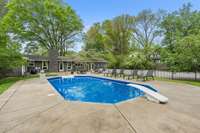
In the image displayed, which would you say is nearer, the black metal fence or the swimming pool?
the swimming pool

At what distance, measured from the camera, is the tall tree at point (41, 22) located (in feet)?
74.3

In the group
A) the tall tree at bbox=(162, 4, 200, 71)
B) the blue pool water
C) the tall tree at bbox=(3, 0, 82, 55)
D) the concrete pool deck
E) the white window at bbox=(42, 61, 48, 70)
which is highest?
the tall tree at bbox=(3, 0, 82, 55)

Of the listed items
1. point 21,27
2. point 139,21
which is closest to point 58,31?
point 21,27

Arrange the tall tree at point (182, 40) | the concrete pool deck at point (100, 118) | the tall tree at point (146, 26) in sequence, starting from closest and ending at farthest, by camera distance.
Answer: the concrete pool deck at point (100, 118) < the tall tree at point (182, 40) < the tall tree at point (146, 26)

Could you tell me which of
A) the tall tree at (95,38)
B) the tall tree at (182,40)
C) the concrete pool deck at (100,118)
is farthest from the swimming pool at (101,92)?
the tall tree at (95,38)

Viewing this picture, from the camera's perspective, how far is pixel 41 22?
24875 mm

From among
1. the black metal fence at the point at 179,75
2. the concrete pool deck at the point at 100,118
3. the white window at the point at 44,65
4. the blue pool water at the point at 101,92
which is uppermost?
the white window at the point at 44,65

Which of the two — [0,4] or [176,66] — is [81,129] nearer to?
[176,66]

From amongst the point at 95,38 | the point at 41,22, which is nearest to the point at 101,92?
the point at 41,22

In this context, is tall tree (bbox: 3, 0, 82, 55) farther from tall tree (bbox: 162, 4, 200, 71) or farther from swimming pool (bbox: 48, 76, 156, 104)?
tall tree (bbox: 162, 4, 200, 71)

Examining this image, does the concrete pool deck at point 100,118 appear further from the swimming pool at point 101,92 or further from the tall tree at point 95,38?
the tall tree at point 95,38

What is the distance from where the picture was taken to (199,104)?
5.57 m

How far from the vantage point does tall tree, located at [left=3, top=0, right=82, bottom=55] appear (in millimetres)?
22656

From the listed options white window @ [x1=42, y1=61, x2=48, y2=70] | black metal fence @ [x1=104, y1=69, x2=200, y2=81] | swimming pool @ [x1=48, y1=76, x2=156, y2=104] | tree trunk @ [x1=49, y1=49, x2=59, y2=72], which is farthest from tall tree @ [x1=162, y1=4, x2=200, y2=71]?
white window @ [x1=42, y1=61, x2=48, y2=70]
